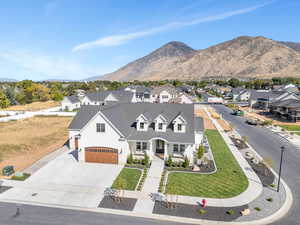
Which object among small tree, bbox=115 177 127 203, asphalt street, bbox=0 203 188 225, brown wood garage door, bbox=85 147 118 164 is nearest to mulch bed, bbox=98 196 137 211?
small tree, bbox=115 177 127 203

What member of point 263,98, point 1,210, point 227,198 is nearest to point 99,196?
point 1,210

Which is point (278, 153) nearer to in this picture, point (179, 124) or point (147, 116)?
point (179, 124)

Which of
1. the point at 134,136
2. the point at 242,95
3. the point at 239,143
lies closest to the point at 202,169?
the point at 134,136

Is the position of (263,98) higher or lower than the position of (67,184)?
higher

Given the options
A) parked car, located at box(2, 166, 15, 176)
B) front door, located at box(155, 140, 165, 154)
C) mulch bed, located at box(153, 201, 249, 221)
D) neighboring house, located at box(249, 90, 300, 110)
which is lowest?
mulch bed, located at box(153, 201, 249, 221)

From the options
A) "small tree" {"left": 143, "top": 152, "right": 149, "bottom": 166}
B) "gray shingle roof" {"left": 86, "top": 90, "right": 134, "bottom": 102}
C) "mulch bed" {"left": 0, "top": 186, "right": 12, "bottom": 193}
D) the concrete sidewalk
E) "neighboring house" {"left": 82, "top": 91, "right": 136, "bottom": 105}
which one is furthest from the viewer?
"neighboring house" {"left": 82, "top": 91, "right": 136, "bottom": 105}

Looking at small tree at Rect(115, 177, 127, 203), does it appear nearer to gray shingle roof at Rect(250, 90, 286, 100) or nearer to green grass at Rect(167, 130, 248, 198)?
green grass at Rect(167, 130, 248, 198)
